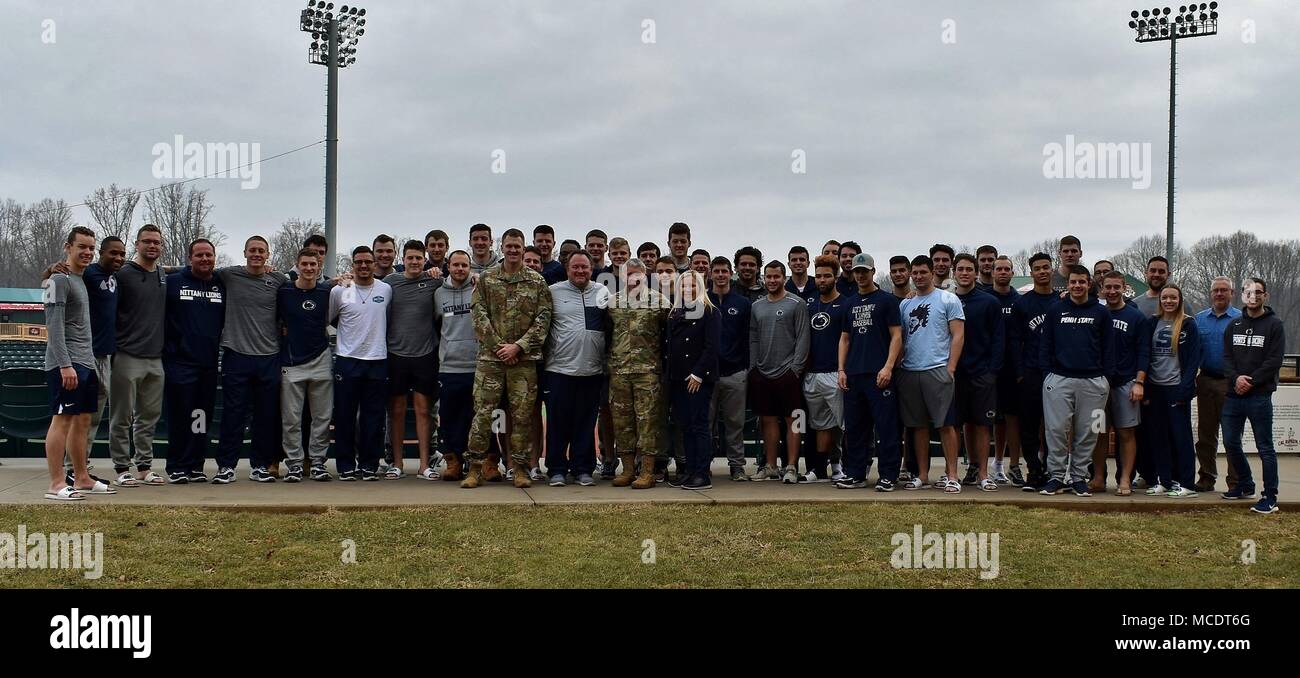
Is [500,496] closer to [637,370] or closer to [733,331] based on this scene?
[637,370]

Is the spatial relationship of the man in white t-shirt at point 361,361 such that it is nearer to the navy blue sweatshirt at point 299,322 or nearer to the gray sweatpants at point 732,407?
the navy blue sweatshirt at point 299,322

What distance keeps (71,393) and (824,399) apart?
6.43 m

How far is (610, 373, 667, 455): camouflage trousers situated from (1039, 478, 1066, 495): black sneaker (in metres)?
3.56

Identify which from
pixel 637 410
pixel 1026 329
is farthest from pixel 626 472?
pixel 1026 329

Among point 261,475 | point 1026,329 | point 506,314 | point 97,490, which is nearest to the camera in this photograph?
point 97,490

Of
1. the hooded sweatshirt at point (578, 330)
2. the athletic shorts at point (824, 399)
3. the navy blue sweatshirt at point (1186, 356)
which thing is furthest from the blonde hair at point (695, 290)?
the navy blue sweatshirt at point (1186, 356)

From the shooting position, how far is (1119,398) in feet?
28.7

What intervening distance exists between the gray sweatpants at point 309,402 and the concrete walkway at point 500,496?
0.35 metres

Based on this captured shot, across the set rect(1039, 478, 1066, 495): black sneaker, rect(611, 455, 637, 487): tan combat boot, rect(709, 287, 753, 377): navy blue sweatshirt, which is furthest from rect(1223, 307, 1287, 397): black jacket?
rect(611, 455, 637, 487): tan combat boot

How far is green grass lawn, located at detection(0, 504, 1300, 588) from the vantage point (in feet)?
18.0

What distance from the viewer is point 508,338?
842 cm

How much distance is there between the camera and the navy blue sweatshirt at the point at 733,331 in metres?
9.20

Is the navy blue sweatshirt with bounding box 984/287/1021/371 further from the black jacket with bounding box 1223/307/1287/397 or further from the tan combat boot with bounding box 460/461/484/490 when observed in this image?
the tan combat boot with bounding box 460/461/484/490

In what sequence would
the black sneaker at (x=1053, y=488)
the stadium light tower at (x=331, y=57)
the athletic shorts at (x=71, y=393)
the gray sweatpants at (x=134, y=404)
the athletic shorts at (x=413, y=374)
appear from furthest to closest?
the stadium light tower at (x=331, y=57) < the athletic shorts at (x=413, y=374) < the black sneaker at (x=1053, y=488) < the gray sweatpants at (x=134, y=404) < the athletic shorts at (x=71, y=393)
